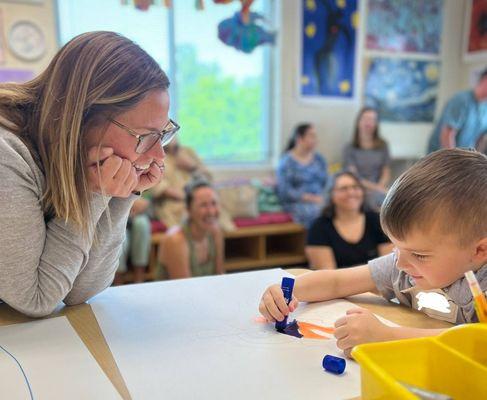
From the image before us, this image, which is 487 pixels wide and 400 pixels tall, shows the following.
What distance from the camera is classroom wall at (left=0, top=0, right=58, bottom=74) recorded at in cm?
→ 290

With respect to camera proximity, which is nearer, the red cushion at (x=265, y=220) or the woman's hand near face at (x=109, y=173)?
the woman's hand near face at (x=109, y=173)

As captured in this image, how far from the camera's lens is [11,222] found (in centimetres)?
78

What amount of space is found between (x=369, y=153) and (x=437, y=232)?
320cm

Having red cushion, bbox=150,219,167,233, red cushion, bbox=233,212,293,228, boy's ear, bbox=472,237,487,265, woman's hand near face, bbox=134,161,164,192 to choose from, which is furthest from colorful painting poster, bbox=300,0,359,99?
boy's ear, bbox=472,237,487,265

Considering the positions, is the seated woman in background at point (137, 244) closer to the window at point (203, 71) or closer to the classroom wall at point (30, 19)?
the window at point (203, 71)

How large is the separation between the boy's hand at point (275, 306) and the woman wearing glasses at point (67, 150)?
0.35 metres

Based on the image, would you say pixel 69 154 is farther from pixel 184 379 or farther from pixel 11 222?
pixel 184 379

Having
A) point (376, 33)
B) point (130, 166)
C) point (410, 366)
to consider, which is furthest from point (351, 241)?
point (376, 33)

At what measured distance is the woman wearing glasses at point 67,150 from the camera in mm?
802

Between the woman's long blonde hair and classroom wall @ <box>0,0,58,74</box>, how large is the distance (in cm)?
241

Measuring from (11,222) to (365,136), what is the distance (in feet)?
11.1

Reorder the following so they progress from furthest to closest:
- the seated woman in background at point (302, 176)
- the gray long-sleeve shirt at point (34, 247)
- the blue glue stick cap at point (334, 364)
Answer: the seated woman in background at point (302, 176), the gray long-sleeve shirt at point (34, 247), the blue glue stick cap at point (334, 364)

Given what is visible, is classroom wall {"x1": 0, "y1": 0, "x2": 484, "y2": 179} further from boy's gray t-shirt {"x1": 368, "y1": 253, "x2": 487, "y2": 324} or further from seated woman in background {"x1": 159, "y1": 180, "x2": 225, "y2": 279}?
boy's gray t-shirt {"x1": 368, "y1": 253, "x2": 487, "y2": 324}

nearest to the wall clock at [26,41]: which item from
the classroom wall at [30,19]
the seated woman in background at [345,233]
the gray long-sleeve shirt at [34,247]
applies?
the classroom wall at [30,19]
